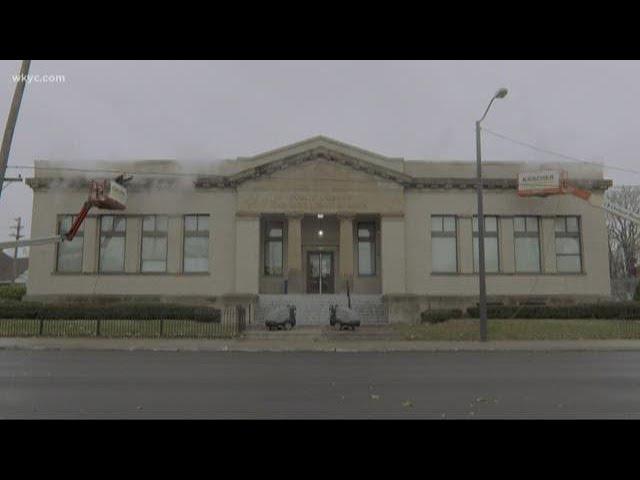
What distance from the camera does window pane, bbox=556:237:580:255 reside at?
33375 millimetres

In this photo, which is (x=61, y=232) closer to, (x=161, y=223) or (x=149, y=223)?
(x=149, y=223)

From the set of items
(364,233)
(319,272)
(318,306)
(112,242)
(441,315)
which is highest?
(364,233)

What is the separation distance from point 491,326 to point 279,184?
14.8m

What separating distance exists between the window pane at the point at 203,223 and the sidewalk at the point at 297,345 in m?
13.0

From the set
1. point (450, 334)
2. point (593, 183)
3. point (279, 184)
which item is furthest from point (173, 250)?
point (593, 183)

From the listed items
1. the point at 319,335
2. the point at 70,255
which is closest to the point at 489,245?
the point at 319,335

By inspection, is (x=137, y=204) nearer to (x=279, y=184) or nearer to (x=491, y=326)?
(x=279, y=184)

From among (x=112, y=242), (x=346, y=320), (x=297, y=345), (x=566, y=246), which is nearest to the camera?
(x=297, y=345)

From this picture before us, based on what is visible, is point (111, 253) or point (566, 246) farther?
point (566, 246)

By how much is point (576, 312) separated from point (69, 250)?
27.3 metres

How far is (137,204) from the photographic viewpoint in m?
33.0

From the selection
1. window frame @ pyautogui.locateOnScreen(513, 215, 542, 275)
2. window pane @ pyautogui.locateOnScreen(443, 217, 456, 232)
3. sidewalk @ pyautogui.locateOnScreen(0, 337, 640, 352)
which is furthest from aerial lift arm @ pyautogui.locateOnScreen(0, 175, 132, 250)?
window frame @ pyautogui.locateOnScreen(513, 215, 542, 275)

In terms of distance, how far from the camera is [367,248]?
115 ft

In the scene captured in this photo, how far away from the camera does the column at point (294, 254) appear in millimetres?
32219
